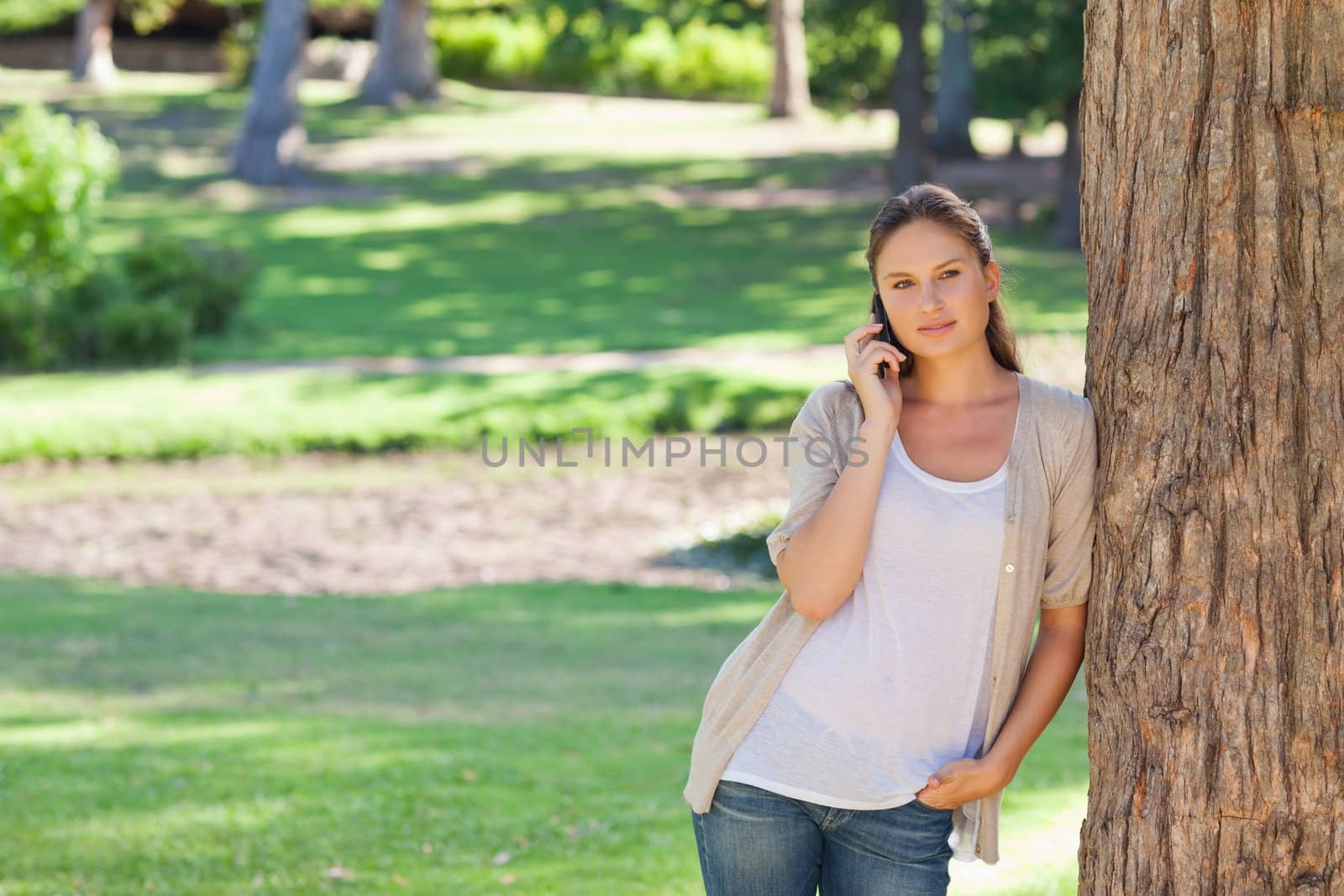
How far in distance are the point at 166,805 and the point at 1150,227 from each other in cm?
363

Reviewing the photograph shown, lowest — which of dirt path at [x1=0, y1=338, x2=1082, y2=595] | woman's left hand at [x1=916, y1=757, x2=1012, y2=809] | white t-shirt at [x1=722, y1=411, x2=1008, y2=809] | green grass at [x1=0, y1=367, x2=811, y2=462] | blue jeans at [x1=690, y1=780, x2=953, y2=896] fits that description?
dirt path at [x1=0, y1=338, x2=1082, y2=595]

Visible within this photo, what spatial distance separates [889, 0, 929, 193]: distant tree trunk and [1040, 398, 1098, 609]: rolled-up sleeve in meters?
20.7

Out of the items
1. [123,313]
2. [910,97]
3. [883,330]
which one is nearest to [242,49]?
[910,97]

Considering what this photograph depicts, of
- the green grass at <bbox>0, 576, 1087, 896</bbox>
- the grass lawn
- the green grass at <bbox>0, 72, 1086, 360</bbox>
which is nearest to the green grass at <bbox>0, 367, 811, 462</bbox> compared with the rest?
the grass lawn

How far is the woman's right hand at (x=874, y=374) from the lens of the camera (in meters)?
2.29

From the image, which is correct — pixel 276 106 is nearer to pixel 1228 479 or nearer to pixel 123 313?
pixel 123 313

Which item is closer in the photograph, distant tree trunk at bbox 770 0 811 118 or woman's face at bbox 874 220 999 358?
woman's face at bbox 874 220 999 358

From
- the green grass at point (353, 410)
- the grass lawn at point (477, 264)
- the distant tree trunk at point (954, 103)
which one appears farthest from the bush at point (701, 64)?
the green grass at point (353, 410)

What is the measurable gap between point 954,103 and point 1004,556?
1094 inches

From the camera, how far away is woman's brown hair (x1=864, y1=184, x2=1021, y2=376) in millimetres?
2352

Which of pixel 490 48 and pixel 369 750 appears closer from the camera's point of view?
pixel 369 750

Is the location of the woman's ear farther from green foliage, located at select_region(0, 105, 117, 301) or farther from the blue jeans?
green foliage, located at select_region(0, 105, 117, 301)

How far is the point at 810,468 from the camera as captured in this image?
2346mm

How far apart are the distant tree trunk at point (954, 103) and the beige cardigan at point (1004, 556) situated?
27110 millimetres
